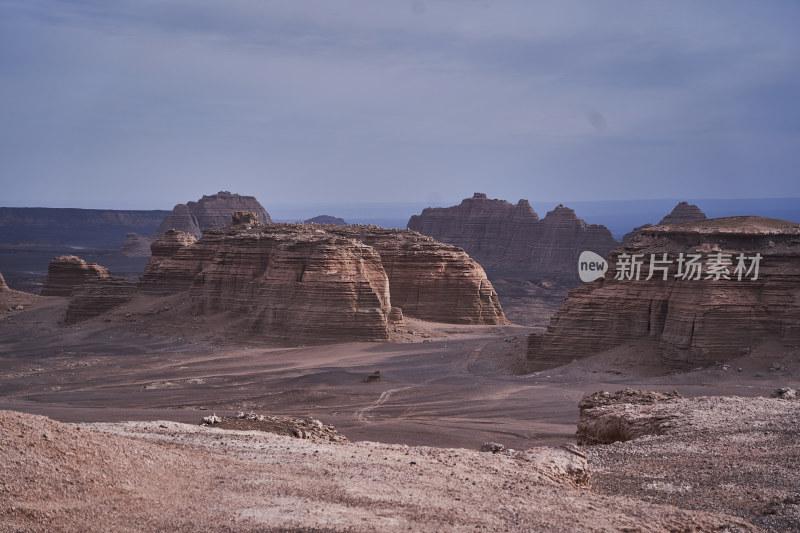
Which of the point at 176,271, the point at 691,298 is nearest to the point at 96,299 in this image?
the point at 176,271

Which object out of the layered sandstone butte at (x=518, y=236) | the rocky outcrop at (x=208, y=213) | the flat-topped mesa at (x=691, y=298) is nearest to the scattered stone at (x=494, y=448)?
the flat-topped mesa at (x=691, y=298)

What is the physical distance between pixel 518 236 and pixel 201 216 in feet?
144

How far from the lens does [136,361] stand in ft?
135

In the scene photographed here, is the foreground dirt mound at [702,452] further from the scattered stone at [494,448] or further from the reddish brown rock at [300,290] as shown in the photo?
the reddish brown rock at [300,290]

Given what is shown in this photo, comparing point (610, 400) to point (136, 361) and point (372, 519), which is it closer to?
point (372, 519)

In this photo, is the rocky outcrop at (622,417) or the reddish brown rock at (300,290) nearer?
the rocky outcrop at (622,417)

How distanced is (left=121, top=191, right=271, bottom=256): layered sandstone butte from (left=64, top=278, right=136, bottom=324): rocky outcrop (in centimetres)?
6500

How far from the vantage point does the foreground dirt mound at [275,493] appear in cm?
993

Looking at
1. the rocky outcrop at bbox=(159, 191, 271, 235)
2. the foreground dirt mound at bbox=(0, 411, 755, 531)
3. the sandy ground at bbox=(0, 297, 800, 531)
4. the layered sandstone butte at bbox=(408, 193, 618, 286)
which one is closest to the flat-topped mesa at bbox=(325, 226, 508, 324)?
the sandy ground at bbox=(0, 297, 800, 531)

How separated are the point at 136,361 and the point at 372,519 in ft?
108

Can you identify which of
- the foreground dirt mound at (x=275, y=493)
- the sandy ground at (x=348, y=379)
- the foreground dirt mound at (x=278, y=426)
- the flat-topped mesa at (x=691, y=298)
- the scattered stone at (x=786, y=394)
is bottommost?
the sandy ground at (x=348, y=379)

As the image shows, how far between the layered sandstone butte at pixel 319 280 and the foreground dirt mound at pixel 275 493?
29279 millimetres

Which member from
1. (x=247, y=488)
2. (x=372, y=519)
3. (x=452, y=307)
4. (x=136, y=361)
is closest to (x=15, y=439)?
(x=247, y=488)

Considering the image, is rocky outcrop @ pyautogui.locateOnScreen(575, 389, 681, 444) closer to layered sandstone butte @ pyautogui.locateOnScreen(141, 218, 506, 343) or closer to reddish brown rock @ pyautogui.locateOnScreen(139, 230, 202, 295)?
layered sandstone butte @ pyautogui.locateOnScreen(141, 218, 506, 343)
